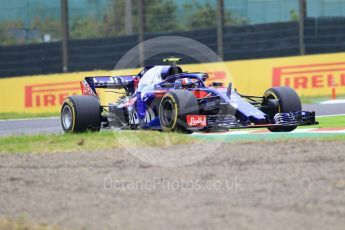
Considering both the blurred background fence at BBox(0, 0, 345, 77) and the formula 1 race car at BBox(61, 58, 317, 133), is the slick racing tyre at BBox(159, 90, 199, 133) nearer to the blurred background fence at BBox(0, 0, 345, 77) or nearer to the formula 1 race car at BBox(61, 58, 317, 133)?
the formula 1 race car at BBox(61, 58, 317, 133)

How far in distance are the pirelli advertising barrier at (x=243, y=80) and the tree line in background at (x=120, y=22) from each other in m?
2.40

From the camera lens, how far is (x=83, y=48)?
27.9 m

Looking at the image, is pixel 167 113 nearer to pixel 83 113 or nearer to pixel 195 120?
pixel 195 120

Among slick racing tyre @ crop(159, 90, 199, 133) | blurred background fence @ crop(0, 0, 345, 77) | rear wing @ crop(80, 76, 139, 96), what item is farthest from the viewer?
blurred background fence @ crop(0, 0, 345, 77)

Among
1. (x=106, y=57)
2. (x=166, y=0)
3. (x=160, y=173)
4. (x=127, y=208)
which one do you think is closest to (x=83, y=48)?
(x=106, y=57)

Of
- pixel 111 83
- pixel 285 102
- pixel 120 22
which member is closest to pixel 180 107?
pixel 285 102

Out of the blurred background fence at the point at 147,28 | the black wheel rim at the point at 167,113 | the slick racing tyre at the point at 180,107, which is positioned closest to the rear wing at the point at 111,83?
the black wheel rim at the point at 167,113

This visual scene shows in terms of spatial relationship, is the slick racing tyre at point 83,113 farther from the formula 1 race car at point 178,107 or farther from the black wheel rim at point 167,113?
the black wheel rim at point 167,113

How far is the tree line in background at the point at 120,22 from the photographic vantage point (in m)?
27.9

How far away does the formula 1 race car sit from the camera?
13260mm

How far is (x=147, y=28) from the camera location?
91.7 feet

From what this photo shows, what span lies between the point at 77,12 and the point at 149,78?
549 inches

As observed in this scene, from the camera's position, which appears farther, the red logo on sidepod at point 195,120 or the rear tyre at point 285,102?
the rear tyre at point 285,102

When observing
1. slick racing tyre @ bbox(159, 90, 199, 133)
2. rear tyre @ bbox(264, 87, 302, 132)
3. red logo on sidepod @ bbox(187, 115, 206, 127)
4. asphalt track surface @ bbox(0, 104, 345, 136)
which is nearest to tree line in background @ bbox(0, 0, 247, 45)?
asphalt track surface @ bbox(0, 104, 345, 136)
